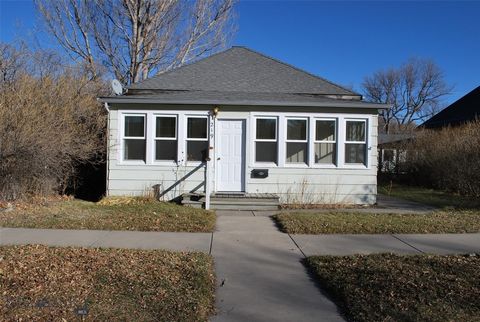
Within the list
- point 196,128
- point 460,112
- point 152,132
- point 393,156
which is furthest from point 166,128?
point 460,112

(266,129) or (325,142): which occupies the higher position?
(266,129)

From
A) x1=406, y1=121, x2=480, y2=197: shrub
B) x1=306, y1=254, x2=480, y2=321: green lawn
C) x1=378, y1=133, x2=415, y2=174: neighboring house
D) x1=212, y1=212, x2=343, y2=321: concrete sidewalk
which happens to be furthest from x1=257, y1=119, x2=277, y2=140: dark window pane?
x1=378, y1=133, x2=415, y2=174: neighboring house

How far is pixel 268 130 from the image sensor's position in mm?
12875

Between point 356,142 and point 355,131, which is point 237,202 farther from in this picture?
point 355,131

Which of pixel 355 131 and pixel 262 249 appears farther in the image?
pixel 355 131

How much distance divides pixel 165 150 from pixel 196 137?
948 millimetres

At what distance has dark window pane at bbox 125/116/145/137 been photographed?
12789 mm

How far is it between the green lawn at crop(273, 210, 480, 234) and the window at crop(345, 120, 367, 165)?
2490 millimetres

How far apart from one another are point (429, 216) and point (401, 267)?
202 inches

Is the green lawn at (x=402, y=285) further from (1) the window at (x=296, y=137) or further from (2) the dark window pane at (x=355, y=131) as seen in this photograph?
(2) the dark window pane at (x=355, y=131)

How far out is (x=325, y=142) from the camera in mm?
12930

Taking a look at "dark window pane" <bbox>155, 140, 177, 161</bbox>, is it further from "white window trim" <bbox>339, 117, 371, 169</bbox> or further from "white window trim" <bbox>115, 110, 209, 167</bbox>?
"white window trim" <bbox>339, 117, 371, 169</bbox>

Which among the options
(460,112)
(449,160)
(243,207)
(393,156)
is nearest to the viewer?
(243,207)

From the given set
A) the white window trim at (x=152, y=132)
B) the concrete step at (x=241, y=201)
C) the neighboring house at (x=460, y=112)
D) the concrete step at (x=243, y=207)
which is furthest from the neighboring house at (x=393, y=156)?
the white window trim at (x=152, y=132)
